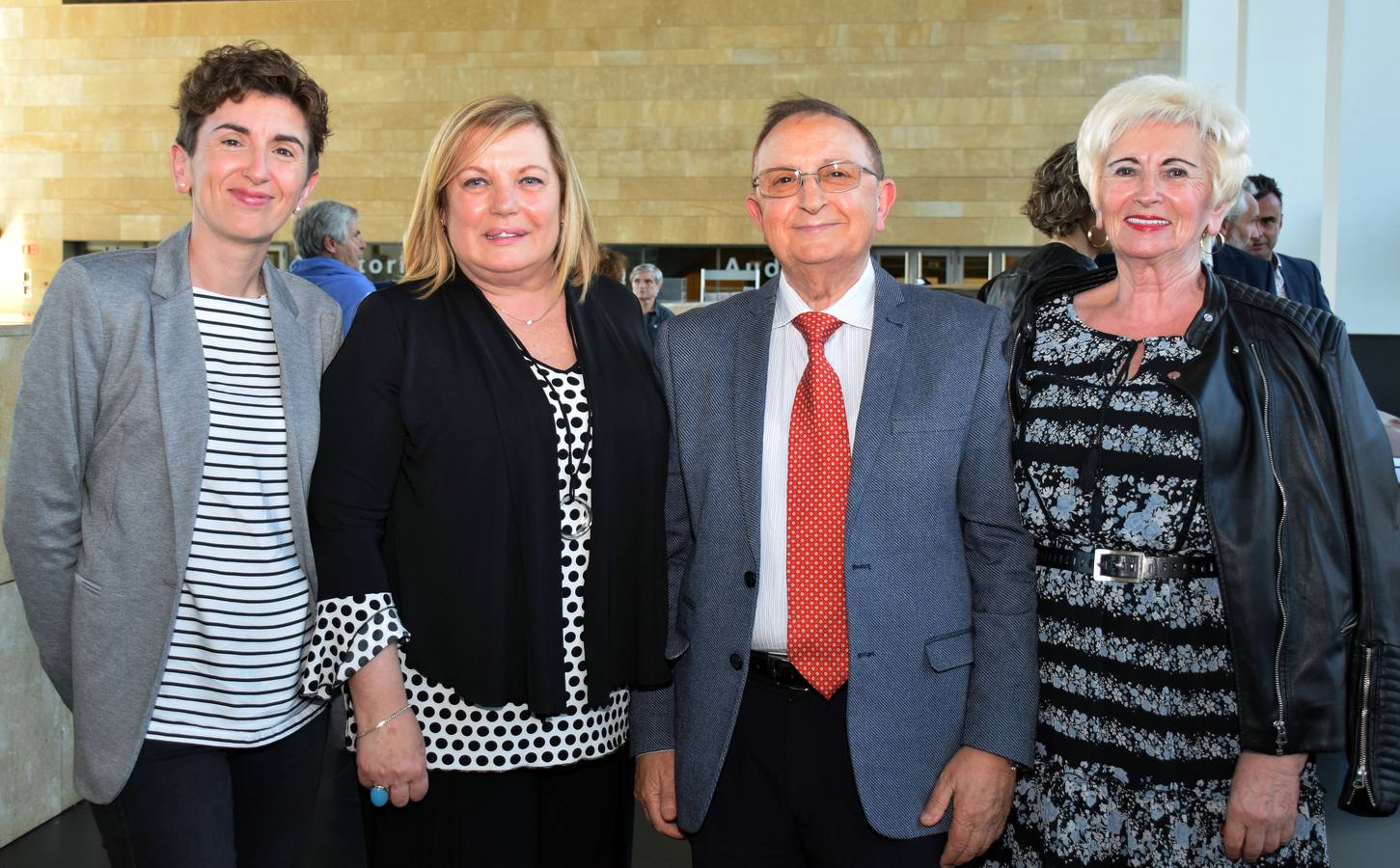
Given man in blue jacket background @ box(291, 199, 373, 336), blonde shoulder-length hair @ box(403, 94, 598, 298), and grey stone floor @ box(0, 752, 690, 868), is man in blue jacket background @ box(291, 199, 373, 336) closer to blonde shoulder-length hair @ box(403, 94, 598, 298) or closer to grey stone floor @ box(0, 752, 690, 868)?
grey stone floor @ box(0, 752, 690, 868)

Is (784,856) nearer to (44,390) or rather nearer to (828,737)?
(828,737)

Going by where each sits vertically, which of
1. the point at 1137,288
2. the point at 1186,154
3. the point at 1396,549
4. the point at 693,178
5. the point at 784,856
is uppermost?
the point at 693,178

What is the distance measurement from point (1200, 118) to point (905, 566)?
1044 mm

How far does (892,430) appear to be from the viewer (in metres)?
2.08

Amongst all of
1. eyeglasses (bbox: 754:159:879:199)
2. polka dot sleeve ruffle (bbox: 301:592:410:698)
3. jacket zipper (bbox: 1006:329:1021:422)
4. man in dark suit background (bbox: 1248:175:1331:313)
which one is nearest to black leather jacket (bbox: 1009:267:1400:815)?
jacket zipper (bbox: 1006:329:1021:422)

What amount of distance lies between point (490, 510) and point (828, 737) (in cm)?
75

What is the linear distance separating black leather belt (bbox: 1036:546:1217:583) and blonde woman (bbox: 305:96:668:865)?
0.82m

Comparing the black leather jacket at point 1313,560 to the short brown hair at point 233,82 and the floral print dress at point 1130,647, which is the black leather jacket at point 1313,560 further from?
the short brown hair at point 233,82

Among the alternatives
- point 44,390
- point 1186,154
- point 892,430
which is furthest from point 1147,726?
point 44,390

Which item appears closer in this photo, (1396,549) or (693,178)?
(1396,549)

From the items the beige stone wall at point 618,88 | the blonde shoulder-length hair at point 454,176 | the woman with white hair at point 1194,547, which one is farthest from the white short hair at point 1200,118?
the beige stone wall at point 618,88

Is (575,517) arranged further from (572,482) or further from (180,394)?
(180,394)

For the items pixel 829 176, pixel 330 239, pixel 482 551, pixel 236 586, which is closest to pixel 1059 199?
pixel 829 176

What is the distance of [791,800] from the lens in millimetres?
2094
